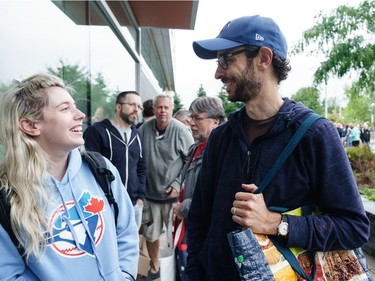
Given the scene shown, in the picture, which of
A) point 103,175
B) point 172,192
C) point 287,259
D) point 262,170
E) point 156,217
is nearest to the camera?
point 287,259

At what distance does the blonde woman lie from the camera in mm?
1480

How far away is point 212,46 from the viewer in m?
1.52

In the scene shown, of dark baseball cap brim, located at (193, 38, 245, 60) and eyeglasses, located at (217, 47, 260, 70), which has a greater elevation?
dark baseball cap brim, located at (193, 38, 245, 60)

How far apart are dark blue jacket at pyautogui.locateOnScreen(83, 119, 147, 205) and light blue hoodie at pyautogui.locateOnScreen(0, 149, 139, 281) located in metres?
1.99

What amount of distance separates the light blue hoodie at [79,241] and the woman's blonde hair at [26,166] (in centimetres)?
6

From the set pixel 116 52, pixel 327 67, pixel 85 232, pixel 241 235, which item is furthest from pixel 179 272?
pixel 116 52

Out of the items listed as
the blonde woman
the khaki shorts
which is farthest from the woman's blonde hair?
the khaki shorts

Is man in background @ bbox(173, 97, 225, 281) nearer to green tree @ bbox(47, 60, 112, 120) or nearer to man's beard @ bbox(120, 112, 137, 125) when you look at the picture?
man's beard @ bbox(120, 112, 137, 125)

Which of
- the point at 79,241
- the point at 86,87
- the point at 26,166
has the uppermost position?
Answer: the point at 86,87

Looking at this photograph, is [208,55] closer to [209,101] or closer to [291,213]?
[291,213]

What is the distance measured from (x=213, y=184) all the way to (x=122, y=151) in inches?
93.0

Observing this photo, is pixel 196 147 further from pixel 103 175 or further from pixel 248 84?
pixel 248 84

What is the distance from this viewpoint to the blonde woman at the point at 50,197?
58.3 inches

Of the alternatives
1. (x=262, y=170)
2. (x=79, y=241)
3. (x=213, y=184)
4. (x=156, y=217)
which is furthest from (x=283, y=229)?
(x=156, y=217)
